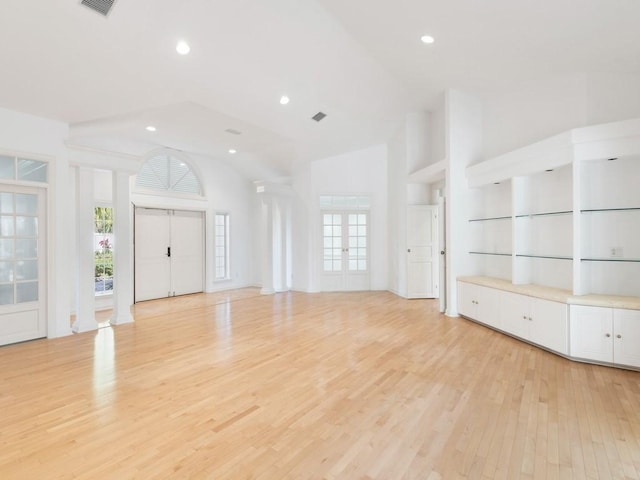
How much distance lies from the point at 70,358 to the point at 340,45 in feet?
17.3

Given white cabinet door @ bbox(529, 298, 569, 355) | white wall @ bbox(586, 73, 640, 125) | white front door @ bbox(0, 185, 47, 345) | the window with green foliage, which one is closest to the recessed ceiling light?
white front door @ bbox(0, 185, 47, 345)

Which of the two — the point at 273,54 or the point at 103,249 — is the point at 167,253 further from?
the point at 273,54

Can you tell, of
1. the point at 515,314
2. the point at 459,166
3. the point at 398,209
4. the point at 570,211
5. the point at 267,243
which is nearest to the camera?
the point at 570,211

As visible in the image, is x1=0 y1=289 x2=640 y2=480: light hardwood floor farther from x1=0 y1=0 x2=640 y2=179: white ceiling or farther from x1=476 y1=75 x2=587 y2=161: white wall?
x1=0 y1=0 x2=640 y2=179: white ceiling

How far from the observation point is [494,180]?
16.7ft

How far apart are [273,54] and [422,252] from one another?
16.0 ft

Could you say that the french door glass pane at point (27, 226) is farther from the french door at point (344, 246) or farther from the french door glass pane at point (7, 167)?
the french door at point (344, 246)

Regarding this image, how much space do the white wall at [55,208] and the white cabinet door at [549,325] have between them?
6152mm

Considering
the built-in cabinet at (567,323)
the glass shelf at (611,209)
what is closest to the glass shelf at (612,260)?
the built-in cabinet at (567,323)

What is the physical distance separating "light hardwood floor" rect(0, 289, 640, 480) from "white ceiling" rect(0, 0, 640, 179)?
3.21 m

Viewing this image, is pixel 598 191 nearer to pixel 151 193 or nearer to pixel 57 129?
pixel 57 129

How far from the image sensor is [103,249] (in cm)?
695

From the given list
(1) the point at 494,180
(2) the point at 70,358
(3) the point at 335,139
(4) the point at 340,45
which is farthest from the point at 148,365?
(3) the point at 335,139

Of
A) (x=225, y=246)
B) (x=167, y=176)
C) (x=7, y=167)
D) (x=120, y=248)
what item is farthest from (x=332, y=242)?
(x=7, y=167)
